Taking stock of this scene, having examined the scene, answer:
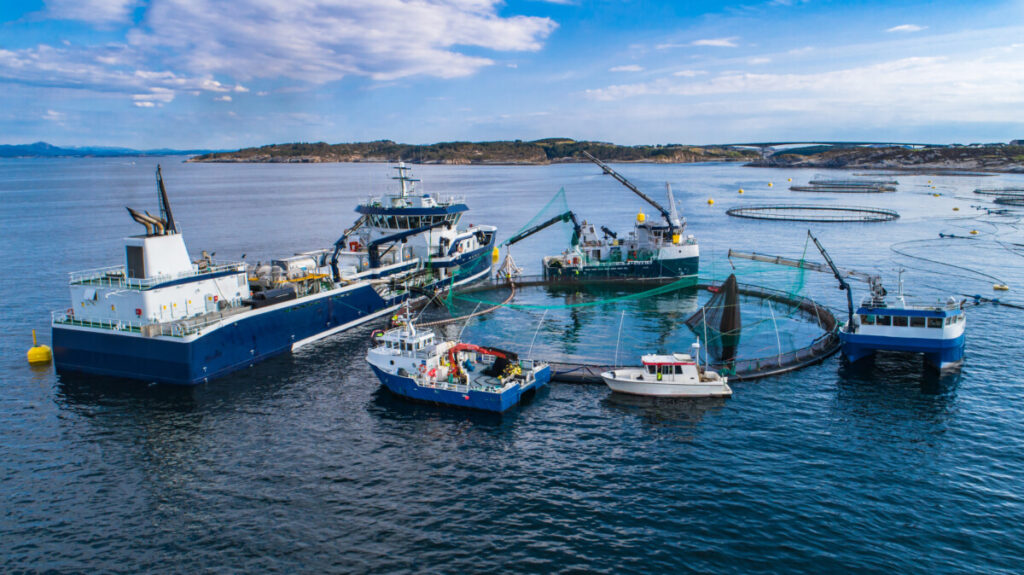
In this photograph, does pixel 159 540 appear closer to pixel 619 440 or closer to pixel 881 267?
pixel 619 440

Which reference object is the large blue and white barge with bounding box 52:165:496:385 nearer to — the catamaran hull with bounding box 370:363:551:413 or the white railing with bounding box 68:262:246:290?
the white railing with bounding box 68:262:246:290

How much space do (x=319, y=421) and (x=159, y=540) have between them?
502 inches

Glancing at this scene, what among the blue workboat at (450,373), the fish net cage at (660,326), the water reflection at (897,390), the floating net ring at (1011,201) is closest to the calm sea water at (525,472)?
the water reflection at (897,390)

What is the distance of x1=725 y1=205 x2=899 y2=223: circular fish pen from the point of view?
13975 centimetres

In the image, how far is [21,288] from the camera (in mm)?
76188

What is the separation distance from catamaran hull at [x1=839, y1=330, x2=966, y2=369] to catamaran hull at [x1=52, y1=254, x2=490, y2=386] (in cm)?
4634

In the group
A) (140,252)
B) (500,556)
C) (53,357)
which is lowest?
(500,556)

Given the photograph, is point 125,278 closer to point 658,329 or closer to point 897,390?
point 658,329

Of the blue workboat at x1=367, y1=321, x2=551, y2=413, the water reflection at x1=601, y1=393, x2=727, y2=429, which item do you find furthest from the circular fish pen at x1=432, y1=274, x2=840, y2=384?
the blue workboat at x1=367, y1=321, x2=551, y2=413

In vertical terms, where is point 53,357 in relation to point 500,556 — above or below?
above

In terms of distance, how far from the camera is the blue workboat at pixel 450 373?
39.6 meters

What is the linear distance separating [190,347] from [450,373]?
64.1 ft

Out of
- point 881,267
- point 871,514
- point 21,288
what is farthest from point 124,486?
point 881,267

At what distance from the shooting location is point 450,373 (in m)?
42.2
